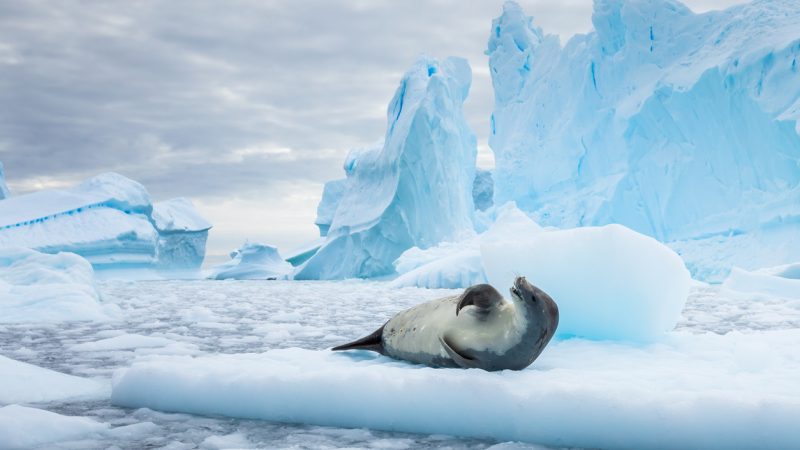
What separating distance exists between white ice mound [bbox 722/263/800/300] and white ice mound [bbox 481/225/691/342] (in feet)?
22.3

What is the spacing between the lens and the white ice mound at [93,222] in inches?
837

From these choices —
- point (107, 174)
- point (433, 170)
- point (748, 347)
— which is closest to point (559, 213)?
point (433, 170)

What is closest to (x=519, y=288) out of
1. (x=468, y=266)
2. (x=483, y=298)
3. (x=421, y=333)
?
(x=483, y=298)

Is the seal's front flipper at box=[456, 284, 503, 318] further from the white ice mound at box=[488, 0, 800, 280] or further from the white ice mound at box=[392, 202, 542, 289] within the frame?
the white ice mound at box=[488, 0, 800, 280]

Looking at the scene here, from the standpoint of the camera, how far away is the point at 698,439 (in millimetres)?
1964

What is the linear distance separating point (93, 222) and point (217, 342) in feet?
67.5

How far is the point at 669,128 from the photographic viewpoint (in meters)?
18.0

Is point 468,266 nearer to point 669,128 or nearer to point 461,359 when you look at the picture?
point 669,128

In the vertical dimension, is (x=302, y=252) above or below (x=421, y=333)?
above

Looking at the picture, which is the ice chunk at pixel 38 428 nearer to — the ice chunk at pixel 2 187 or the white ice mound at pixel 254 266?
the white ice mound at pixel 254 266

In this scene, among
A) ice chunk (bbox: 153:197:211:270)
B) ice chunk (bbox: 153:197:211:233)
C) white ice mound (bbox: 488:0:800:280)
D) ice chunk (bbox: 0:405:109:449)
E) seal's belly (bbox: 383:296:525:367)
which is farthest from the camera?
ice chunk (bbox: 153:197:211:270)

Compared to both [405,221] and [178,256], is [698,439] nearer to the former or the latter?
[405,221]

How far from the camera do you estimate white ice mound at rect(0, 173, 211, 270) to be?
69.7 feet

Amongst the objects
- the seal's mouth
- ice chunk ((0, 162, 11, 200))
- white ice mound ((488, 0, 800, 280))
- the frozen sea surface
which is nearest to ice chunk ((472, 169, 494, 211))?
white ice mound ((488, 0, 800, 280))
